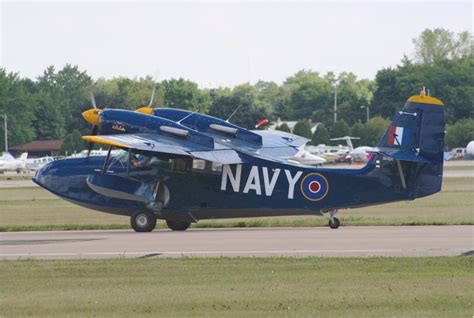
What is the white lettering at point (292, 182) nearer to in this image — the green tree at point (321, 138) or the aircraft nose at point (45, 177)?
the aircraft nose at point (45, 177)

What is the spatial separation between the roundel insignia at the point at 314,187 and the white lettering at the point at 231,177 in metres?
1.84

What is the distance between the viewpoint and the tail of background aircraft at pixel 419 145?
2600 centimetres

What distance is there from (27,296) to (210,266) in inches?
167

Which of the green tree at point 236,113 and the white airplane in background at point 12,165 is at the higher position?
the green tree at point 236,113

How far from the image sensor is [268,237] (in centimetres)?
2456

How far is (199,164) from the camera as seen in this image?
2750 cm

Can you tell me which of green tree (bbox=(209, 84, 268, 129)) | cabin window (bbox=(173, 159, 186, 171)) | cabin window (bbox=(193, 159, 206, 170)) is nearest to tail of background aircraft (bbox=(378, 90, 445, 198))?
cabin window (bbox=(193, 159, 206, 170))

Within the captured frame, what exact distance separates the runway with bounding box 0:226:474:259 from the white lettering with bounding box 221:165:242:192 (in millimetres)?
1262

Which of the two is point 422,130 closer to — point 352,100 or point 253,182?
point 253,182

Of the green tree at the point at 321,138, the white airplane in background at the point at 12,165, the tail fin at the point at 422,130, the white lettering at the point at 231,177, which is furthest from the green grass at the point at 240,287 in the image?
the green tree at the point at 321,138

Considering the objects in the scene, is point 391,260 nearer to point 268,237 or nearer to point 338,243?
point 338,243

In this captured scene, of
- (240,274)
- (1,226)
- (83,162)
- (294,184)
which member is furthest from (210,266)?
(1,226)

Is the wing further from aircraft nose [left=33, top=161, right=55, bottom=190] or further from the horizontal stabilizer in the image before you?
the horizontal stabilizer

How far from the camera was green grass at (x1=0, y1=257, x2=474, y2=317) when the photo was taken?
14.2 metres
